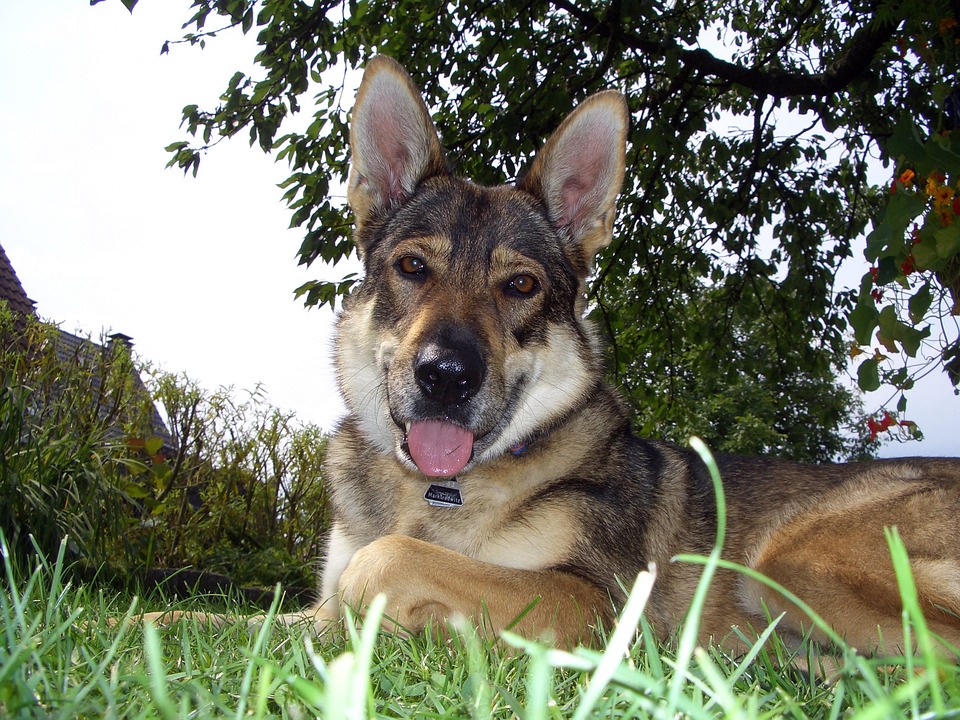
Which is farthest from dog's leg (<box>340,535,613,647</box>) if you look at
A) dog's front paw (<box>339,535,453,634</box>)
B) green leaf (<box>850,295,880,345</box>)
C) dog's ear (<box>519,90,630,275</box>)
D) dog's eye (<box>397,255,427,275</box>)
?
green leaf (<box>850,295,880,345</box>)

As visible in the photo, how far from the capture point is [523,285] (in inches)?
142

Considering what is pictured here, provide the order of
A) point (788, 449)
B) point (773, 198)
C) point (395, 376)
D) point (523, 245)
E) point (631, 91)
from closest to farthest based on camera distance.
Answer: point (395, 376) < point (523, 245) < point (631, 91) < point (773, 198) < point (788, 449)

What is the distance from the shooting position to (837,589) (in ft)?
10.7

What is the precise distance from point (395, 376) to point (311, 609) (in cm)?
142

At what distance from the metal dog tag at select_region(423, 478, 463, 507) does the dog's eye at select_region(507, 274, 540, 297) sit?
0.95 metres

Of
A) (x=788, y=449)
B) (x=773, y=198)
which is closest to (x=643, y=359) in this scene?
(x=773, y=198)

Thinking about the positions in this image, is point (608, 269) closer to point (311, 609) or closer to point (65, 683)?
point (311, 609)

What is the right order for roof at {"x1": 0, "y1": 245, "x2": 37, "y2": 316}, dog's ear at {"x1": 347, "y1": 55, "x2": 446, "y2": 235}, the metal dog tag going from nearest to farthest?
the metal dog tag
dog's ear at {"x1": 347, "y1": 55, "x2": 446, "y2": 235}
roof at {"x1": 0, "y1": 245, "x2": 37, "y2": 316}

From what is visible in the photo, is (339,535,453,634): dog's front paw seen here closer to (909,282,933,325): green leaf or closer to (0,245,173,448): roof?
(909,282,933,325): green leaf

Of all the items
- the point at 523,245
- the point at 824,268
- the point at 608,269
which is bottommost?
the point at 523,245

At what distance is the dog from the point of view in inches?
119

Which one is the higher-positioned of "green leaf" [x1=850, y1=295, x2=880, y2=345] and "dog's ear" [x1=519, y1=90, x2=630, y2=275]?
"dog's ear" [x1=519, y1=90, x2=630, y2=275]

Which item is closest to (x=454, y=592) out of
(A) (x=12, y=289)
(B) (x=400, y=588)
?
(B) (x=400, y=588)

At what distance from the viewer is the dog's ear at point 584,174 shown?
3.76m
